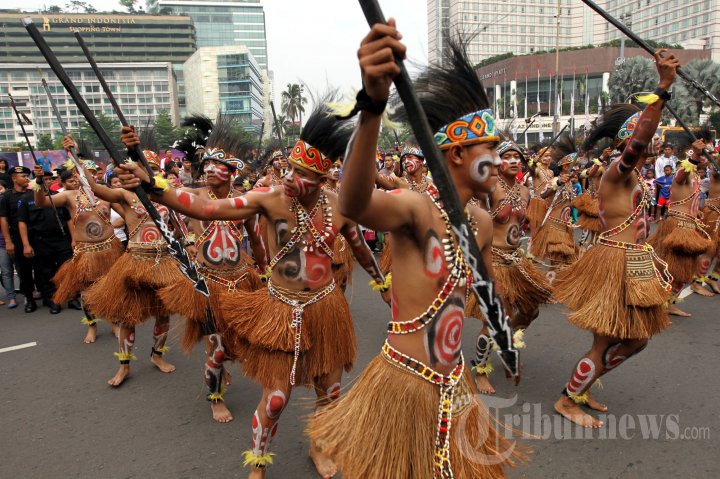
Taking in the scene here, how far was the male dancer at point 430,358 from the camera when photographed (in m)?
1.99

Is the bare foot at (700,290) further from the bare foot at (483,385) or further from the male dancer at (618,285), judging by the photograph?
the bare foot at (483,385)

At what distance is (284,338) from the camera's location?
3.16 meters

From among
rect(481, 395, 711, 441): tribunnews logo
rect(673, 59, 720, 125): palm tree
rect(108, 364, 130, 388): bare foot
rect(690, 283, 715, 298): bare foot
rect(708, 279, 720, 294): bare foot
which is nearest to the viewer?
rect(481, 395, 711, 441): tribunnews logo

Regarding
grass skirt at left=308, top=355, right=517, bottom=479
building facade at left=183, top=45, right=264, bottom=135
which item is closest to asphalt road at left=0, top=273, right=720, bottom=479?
grass skirt at left=308, top=355, right=517, bottom=479

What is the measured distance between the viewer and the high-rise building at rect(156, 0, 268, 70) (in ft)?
443

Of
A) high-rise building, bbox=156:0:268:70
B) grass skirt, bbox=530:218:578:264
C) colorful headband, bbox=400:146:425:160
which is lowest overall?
grass skirt, bbox=530:218:578:264

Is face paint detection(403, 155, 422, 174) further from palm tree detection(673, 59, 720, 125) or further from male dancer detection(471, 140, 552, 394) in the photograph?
palm tree detection(673, 59, 720, 125)

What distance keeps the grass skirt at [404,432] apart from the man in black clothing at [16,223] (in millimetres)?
8013

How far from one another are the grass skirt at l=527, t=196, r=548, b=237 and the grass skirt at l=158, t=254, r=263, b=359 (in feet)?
20.8

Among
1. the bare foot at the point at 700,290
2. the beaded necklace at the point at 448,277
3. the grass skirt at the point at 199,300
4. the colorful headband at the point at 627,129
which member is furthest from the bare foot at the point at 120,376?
the bare foot at the point at 700,290

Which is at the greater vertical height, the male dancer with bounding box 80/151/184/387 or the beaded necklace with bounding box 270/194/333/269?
the beaded necklace with bounding box 270/194/333/269

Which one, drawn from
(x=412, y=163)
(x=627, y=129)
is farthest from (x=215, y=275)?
(x=412, y=163)

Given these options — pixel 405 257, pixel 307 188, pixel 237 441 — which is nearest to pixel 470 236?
pixel 405 257

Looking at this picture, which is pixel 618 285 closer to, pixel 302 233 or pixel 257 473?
pixel 302 233
